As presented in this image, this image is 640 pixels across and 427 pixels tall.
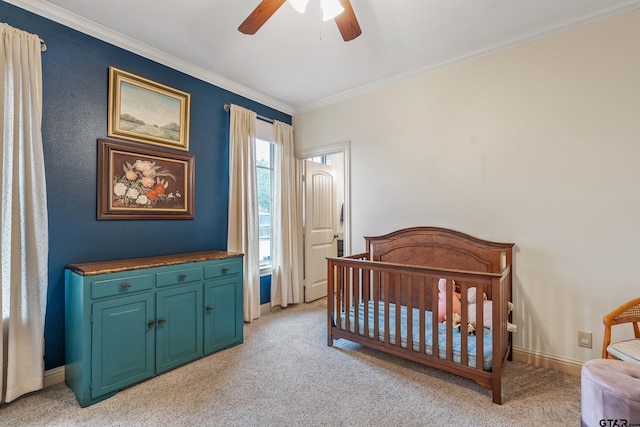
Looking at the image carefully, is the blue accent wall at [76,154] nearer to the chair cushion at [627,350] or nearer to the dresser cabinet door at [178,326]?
the dresser cabinet door at [178,326]

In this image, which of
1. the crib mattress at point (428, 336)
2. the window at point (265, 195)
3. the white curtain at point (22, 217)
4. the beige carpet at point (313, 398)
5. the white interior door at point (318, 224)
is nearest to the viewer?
the beige carpet at point (313, 398)

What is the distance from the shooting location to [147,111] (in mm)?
2551

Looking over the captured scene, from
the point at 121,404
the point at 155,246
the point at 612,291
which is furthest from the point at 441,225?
the point at 121,404

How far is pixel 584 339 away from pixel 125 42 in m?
4.16

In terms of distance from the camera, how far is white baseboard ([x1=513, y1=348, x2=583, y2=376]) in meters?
2.16

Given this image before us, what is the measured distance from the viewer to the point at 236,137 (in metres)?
3.16

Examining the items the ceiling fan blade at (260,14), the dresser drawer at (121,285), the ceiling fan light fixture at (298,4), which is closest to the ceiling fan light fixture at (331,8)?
the ceiling fan light fixture at (298,4)

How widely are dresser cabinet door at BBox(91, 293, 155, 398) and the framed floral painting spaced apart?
76 centimetres

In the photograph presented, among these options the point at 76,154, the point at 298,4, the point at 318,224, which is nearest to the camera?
the point at 298,4

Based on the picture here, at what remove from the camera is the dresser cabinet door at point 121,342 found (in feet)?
6.10

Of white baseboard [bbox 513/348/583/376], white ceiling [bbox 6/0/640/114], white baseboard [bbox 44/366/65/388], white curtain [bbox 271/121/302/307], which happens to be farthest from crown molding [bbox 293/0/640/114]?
white baseboard [bbox 44/366/65/388]

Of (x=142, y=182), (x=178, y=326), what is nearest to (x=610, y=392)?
(x=178, y=326)

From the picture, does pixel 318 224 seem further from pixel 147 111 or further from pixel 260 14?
pixel 260 14

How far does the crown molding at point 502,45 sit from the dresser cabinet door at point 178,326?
259 centimetres
